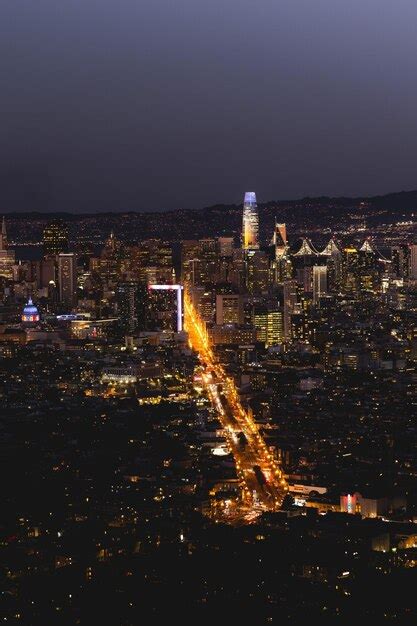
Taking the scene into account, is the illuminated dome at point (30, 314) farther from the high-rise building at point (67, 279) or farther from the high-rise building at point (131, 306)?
the high-rise building at point (67, 279)

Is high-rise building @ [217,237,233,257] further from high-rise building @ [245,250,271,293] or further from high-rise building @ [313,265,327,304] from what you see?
high-rise building @ [313,265,327,304]

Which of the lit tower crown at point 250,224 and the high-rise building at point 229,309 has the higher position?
the lit tower crown at point 250,224

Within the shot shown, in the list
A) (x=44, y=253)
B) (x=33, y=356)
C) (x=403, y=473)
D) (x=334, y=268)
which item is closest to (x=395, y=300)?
(x=334, y=268)

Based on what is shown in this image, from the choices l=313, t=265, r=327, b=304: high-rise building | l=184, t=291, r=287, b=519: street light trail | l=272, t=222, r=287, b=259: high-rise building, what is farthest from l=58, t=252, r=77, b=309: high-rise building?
l=184, t=291, r=287, b=519: street light trail

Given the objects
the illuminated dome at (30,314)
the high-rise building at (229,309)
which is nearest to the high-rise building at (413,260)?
the high-rise building at (229,309)

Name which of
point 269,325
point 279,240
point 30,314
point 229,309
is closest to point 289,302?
point 229,309
